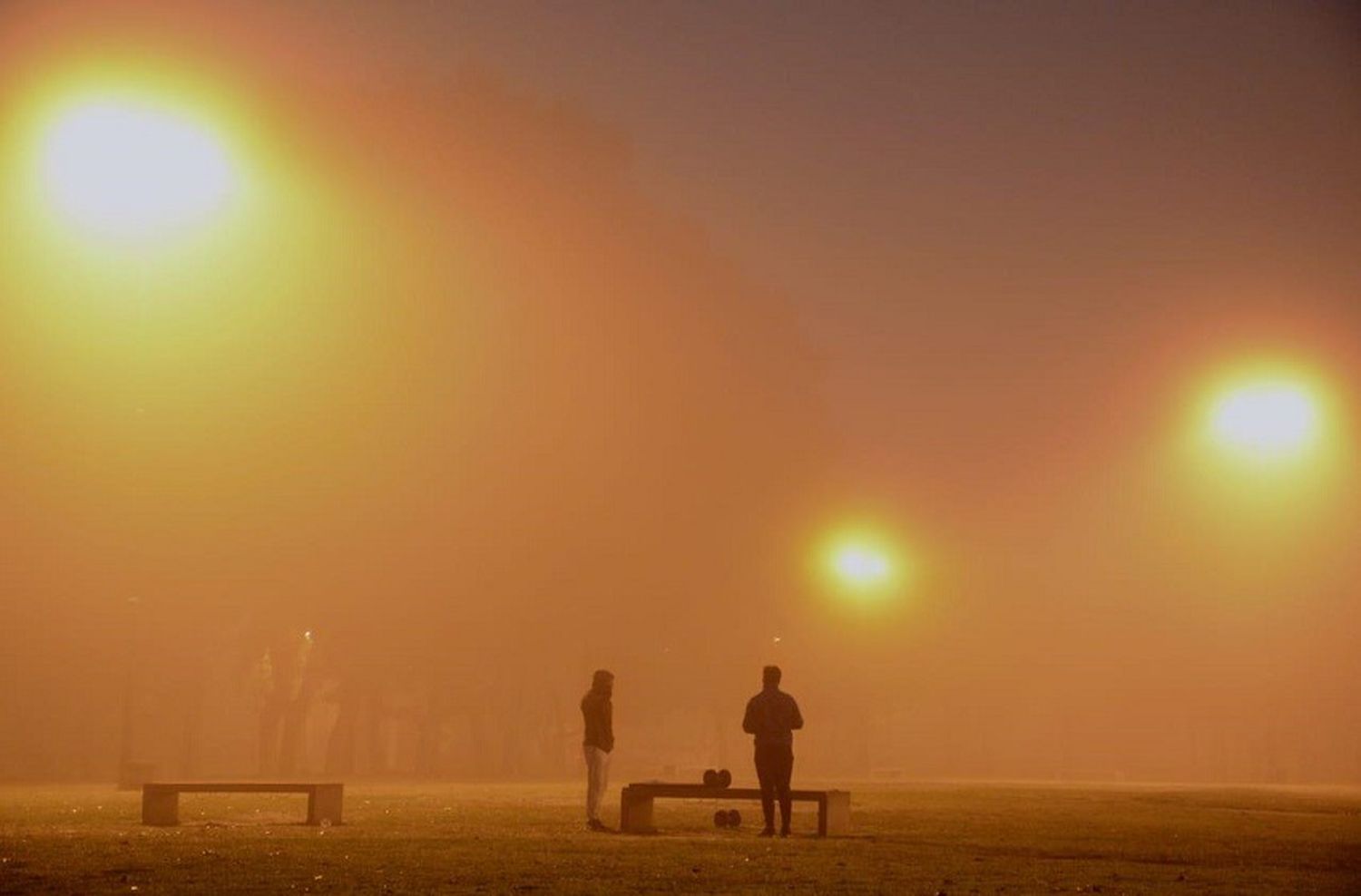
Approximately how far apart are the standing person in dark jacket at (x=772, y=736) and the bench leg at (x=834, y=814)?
0.52m

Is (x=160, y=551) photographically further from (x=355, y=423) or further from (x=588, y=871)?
(x=588, y=871)

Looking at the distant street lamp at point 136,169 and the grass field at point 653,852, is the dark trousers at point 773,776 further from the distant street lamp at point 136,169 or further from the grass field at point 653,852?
the distant street lamp at point 136,169

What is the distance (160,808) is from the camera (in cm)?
2555

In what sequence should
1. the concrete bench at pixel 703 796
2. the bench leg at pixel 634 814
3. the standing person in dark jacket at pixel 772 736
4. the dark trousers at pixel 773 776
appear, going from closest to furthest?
the dark trousers at pixel 773 776 < the concrete bench at pixel 703 796 < the standing person in dark jacket at pixel 772 736 < the bench leg at pixel 634 814

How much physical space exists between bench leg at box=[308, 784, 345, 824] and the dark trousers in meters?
5.74

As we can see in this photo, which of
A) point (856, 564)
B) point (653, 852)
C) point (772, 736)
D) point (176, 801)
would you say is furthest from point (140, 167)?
point (856, 564)

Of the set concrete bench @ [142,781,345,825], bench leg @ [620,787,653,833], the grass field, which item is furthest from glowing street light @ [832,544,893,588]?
concrete bench @ [142,781,345,825]

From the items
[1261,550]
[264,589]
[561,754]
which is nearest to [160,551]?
[264,589]

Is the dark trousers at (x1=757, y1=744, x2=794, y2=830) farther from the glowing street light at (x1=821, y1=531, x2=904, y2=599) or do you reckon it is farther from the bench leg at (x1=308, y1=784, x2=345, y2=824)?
the glowing street light at (x1=821, y1=531, x2=904, y2=599)

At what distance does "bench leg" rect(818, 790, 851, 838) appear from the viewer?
81.2ft

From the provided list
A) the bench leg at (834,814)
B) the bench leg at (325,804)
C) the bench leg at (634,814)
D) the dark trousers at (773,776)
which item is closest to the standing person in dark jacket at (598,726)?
the bench leg at (634,814)

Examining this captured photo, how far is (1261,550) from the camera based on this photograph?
8706cm

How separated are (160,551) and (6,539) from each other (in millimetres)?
5379

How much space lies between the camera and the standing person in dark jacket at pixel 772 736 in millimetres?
24625
